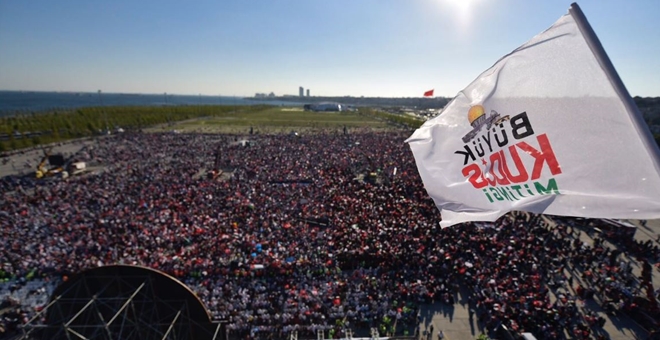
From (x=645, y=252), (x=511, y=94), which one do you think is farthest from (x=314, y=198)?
(x=511, y=94)

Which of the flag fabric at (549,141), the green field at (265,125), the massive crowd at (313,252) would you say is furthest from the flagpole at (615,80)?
the green field at (265,125)

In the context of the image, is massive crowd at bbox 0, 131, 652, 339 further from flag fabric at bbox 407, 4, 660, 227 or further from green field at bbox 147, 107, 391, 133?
green field at bbox 147, 107, 391, 133

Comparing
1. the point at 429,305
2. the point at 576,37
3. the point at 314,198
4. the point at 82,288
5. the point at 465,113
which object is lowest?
the point at 429,305

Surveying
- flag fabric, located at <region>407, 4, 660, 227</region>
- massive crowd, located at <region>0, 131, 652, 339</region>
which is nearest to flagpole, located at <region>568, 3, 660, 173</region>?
flag fabric, located at <region>407, 4, 660, 227</region>

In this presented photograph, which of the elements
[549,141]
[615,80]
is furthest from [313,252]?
[615,80]

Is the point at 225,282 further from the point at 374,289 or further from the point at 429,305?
the point at 429,305

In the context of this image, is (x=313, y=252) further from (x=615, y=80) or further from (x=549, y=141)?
(x=615, y=80)
